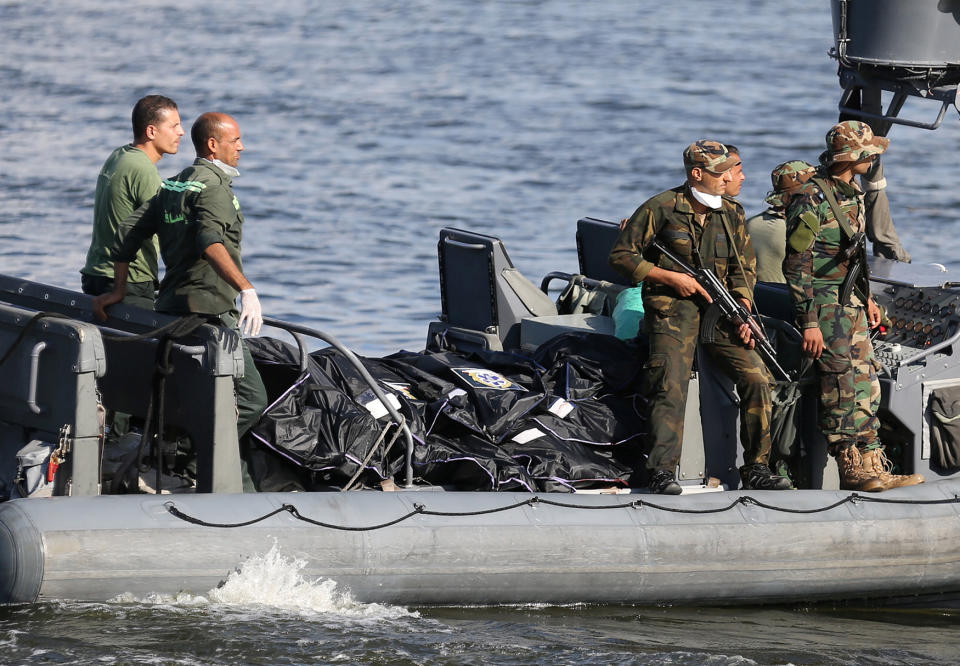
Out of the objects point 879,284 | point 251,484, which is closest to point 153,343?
point 251,484

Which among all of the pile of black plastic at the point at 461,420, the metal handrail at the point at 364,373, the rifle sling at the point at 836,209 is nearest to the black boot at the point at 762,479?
the pile of black plastic at the point at 461,420

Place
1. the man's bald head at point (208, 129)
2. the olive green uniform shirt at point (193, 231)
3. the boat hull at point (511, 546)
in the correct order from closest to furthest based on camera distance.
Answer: the boat hull at point (511, 546)
the olive green uniform shirt at point (193, 231)
the man's bald head at point (208, 129)

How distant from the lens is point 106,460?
21.9ft

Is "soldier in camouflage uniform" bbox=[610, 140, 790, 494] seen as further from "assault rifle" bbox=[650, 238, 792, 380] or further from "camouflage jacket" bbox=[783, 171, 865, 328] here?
"camouflage jacket" bbox=[783, 171, 865, 328]

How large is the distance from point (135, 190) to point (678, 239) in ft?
7.41

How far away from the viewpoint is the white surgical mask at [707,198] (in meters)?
6.55

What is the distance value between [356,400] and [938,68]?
3.45 m

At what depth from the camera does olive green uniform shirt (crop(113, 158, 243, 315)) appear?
19.8ft

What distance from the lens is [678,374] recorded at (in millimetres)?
6602

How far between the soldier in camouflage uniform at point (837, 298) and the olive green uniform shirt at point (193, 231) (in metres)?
2.31

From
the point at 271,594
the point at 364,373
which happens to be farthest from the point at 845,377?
the point at 271,594

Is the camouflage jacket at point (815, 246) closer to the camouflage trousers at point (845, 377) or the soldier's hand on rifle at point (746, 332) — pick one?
the camouflage trousers at point (845, 377)

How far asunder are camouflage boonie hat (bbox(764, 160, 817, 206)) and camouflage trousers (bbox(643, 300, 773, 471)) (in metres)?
0.95

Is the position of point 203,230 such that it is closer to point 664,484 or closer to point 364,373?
point 364,373
